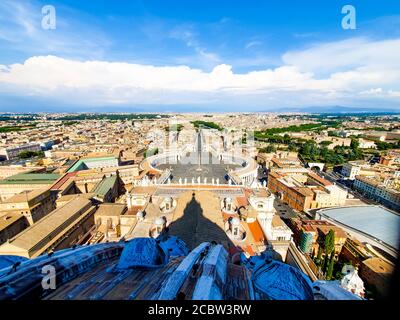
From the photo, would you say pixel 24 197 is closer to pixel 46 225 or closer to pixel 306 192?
pixel 46 225

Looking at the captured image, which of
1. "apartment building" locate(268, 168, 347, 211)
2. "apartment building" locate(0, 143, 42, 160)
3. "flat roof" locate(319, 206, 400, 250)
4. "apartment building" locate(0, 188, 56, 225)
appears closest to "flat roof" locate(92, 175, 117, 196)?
"apartment building" locate(0, 188, 56, 225)

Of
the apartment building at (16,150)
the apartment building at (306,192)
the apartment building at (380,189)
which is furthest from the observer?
the apartment building at (16,150)

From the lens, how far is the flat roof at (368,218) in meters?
18.9

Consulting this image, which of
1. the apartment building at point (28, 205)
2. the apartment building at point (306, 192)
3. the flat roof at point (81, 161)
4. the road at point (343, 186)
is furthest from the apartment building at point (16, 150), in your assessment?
the road at point (343, 186)

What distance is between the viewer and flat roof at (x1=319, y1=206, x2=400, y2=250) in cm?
1891

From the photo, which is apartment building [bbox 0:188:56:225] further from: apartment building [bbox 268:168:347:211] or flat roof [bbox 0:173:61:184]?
apartment building [bbox 268:168:347:211]

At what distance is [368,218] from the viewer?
21.5 m

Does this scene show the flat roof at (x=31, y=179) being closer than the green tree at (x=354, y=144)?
Yes

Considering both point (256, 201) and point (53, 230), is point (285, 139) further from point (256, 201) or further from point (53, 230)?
point (53, 230)

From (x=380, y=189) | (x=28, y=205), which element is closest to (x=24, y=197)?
(x=28, y=205)

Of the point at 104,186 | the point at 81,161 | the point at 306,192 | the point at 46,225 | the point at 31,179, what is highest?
the point at 81,161

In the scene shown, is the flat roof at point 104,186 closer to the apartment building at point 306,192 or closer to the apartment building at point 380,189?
the apartment building at point 306,192
